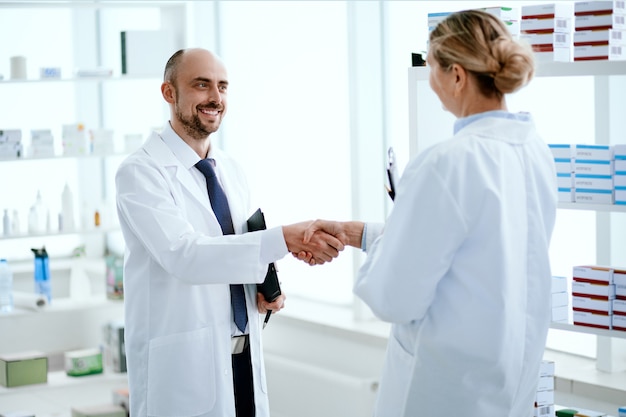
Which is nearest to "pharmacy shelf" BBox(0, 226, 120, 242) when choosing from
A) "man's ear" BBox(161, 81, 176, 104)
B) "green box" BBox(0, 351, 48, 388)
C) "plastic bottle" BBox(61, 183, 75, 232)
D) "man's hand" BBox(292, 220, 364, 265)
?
"plastic bottle" BBox(61, 183, 75, 232)

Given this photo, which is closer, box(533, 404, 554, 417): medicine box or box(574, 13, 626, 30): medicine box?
box(574, 13, 626, 30): medicine box

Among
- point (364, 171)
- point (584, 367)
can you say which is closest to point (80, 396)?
point (364, 171)

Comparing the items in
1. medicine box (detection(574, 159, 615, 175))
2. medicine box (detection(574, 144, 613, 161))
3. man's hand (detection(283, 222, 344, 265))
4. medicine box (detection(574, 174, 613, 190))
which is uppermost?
medicine box (detection(574, 144, 613, 161))

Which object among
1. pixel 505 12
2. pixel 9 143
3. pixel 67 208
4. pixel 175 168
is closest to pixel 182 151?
pixel 175 168

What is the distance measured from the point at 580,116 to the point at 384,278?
194 centimetres

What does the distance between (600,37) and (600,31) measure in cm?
2

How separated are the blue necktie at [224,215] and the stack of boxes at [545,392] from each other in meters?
0.93

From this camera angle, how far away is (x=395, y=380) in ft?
6.89

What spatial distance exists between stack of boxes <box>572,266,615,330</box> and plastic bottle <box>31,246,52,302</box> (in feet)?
8.64

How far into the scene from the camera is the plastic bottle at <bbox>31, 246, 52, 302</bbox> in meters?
4.51

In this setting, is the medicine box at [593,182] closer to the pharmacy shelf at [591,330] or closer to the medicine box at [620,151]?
the medicine box at [620,151]

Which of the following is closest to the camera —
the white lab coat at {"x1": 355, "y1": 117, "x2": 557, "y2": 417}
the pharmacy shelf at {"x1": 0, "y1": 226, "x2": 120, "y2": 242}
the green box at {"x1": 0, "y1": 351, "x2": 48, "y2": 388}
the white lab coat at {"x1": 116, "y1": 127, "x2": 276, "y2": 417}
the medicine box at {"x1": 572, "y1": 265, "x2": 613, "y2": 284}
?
the white lab coat at {"x1": 355, "y1": 117, "x2": 557, "y2": 417}

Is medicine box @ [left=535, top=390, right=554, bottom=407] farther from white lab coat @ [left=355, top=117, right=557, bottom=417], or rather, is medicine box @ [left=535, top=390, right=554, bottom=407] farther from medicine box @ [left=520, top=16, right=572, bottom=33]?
medicine box @ [left=520, top=16, right=572, bottom=33]

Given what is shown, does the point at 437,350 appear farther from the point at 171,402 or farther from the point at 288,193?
the point at 288,193
